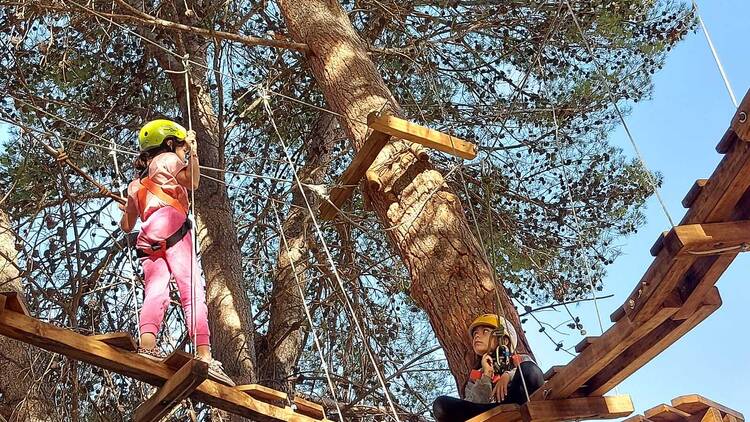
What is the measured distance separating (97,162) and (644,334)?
4.64 metres

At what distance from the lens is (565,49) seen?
683 centimetres

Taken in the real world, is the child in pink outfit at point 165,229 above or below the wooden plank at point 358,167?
below

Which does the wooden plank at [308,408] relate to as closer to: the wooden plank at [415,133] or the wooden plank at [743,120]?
the wooden plank at [415,133]

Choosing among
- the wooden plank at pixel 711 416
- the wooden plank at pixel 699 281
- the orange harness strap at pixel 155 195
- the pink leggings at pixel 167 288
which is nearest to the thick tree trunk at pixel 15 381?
the orange harness strap at pixel 155 195

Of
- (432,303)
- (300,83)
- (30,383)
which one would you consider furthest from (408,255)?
(300,83)

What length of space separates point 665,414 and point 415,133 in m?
1.54

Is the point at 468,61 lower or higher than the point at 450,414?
higher

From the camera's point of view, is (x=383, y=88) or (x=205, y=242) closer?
(x=383, y=88)

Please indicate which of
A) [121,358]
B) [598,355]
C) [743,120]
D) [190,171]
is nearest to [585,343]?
[598,355]

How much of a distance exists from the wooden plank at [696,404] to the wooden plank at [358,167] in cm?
170

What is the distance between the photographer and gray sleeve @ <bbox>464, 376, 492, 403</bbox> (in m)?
3.44

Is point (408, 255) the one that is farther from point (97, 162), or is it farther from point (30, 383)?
point (97, 162)

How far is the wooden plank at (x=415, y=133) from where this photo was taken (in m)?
4.02

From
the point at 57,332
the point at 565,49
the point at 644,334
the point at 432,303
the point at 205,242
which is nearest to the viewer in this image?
the point at 644,334
